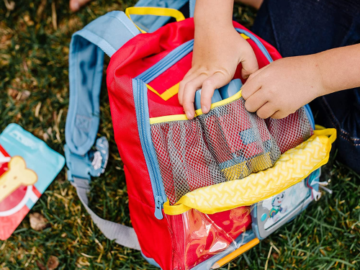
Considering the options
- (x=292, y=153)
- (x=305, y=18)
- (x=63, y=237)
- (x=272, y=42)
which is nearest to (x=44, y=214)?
(x=63, y=237)

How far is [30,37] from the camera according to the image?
155 centimetres

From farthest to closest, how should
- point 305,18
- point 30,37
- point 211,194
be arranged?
point 30,37 → point 305,18 → point 211,194

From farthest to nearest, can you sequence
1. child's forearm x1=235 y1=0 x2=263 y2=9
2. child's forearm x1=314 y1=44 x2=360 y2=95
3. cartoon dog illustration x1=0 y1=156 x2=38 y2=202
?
child's forearm x1=235 y1=0 x2=263 y2=9 → cartoon dog illustration x1=0 y1=156 x2=38 y2=202 → child's forearm x1=314 y1=44 x2=360 y2=95

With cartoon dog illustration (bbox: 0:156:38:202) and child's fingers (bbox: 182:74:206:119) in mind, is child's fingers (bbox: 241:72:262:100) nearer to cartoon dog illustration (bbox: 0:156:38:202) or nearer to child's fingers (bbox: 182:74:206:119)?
child's fingers (bbox: 182:74:206:119)

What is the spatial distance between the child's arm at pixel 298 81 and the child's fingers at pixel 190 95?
0.48 feet

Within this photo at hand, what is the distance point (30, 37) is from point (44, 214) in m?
0.86

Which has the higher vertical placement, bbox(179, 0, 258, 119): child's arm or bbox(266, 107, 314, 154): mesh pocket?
bbox(179, 0, 258, 119): child's arm

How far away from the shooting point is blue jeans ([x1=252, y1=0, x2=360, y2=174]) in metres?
1.11

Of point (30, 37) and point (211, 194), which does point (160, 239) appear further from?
point (30, 37)

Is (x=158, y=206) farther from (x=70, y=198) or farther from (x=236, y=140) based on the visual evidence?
(x=70, y=198)

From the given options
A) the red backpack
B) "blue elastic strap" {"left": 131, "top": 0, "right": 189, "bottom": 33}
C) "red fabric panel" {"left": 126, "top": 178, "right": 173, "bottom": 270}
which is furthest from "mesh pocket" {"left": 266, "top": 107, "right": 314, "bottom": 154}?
"blue elastic strap" {"left": 131, "top": 0, "right": 189, "bottom": 33}

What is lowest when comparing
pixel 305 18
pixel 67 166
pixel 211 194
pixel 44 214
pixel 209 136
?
pixel 44 214

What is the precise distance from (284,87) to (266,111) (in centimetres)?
9

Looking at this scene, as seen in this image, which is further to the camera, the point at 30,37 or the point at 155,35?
the point at 30,37
